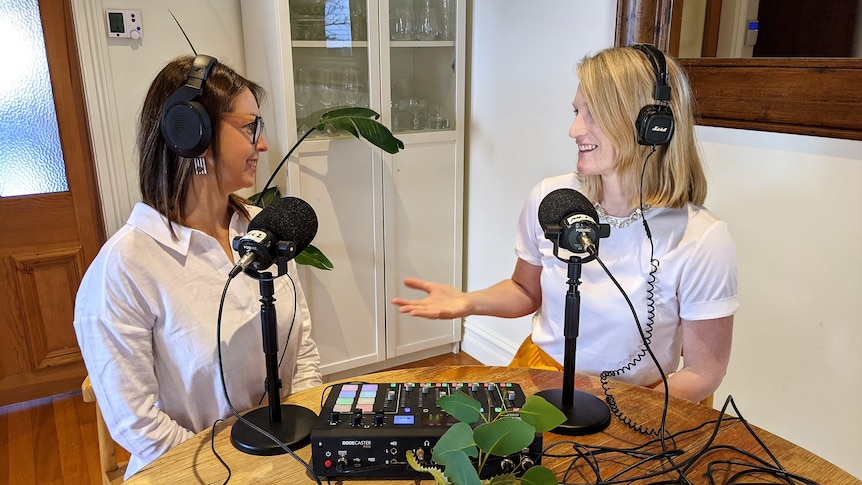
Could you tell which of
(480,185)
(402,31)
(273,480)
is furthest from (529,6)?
(273,480)

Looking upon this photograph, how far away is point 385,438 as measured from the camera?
36.1 inches

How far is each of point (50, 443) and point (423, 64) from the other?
6.99ft

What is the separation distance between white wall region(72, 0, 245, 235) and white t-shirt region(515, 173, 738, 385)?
192cm

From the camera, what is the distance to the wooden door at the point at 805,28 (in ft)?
5.14

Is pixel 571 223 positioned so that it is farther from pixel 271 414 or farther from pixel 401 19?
pixel 401 19

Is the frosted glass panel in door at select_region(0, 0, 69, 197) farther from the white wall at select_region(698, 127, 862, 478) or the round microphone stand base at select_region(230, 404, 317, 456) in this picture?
the white wall at select_region(698, 127, 862, 478)

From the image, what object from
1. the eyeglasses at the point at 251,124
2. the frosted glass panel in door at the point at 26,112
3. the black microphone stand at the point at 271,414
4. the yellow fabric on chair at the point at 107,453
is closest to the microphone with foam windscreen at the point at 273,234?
the black microphone stand at the point at 271,414

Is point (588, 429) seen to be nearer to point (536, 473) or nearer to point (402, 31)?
point (536, 473)

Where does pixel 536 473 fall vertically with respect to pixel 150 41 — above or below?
below

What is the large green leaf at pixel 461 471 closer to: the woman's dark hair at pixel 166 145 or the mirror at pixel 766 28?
the woman's dark hair at pixel 166 145

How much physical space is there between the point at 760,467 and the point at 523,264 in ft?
2.49

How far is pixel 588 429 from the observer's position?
1.06 meters

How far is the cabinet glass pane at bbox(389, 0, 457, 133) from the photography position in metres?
2.61

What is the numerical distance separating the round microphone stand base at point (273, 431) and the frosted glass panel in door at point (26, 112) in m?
1.94
